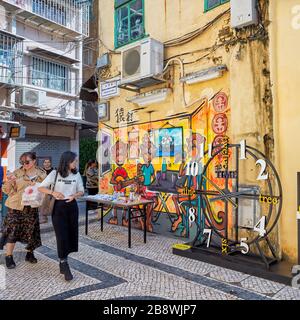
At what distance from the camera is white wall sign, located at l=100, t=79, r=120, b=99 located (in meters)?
7.60

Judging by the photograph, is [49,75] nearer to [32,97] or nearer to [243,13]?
[32,97]

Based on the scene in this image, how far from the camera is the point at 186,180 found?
6.14 metres

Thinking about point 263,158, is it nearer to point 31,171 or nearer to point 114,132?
point 31,171

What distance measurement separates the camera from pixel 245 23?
16.0ft

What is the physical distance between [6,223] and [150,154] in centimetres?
329

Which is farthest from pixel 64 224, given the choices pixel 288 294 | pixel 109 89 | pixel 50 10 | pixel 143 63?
pixel 50 10

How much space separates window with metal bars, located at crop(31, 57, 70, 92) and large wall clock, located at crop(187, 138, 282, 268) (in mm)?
11488

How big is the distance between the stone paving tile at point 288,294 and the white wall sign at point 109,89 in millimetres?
5558

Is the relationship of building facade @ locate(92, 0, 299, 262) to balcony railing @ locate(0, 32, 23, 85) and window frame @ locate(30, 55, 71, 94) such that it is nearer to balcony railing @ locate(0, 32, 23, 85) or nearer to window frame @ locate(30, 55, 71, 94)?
balcony railing @ locate(0, 32, 23, 85)

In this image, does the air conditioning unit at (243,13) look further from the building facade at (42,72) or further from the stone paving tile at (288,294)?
the building facade at (42,72)

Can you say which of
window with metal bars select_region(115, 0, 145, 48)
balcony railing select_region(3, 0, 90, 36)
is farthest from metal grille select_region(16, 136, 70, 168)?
window with metal bars select_region(115, 0, 145, 48)

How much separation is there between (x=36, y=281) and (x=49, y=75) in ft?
42.0

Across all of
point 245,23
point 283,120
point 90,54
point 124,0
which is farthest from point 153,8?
point 90,54

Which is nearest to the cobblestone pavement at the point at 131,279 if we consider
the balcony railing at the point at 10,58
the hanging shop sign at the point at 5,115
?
the hanging shop sign at the point at 5,115
